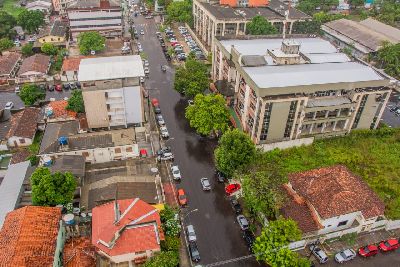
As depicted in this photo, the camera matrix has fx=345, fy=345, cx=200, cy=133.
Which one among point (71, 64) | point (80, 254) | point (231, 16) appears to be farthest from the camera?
point (231, 16)

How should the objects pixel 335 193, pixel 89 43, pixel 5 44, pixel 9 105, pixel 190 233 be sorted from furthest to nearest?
pixel 5 44, pixel 89 43, pixel 9 105, pixel 190 233, pixel 335 193

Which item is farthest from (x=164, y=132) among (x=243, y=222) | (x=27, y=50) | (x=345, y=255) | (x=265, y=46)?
(x=27, y=50)

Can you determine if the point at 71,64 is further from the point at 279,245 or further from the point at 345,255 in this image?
the point at 345,255

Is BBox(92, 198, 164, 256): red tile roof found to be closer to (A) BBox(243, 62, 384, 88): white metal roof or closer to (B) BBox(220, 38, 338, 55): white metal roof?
(A) BBox(243, 62, 384, 88): white metal roof

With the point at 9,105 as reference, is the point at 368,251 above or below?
below

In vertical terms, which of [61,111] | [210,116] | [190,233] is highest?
[210,116]

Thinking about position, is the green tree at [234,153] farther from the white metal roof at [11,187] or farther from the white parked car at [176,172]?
the white metal roof at [11,187]

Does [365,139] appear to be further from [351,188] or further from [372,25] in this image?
[372,25]
